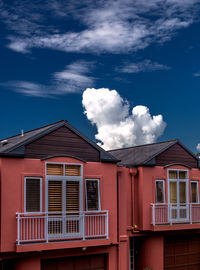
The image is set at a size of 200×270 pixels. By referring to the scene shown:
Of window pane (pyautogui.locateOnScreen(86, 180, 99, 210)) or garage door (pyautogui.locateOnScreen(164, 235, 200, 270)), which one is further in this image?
garage door (pyautogui.locateOnScreen(164, 235, 200, 270))

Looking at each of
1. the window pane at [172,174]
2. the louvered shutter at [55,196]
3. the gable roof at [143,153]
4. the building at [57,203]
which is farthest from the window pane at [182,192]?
the louvered shutter at [55,196]

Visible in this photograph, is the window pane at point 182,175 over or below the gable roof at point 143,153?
below

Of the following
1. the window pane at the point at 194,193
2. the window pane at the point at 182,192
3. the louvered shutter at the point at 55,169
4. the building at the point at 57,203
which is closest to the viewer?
the building at the point at 57,203

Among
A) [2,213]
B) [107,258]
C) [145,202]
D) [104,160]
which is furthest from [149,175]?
[2,213]

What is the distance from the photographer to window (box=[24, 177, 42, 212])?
1590cm

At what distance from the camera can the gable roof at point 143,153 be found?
2070 cm

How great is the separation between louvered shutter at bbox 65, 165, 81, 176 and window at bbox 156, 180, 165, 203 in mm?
5561

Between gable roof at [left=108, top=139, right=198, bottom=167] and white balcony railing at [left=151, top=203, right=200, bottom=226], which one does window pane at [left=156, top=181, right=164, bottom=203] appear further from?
gable roof at [left=108, top=139, right=198, bottom=167]

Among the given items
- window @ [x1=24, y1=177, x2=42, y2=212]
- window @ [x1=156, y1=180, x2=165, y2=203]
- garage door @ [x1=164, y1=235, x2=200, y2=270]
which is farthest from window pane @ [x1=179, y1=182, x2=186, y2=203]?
window @ [x1=24, y1=177, x2=42, y2=212]

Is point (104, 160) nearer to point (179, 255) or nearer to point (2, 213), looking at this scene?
point (2, 213)

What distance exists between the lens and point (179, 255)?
2161cm

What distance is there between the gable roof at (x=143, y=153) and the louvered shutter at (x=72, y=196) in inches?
185

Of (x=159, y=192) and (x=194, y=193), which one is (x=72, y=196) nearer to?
(x=159, y=192)

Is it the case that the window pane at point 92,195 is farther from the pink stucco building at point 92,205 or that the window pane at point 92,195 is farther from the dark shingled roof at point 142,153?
the dark shingled roof at point 142,153
